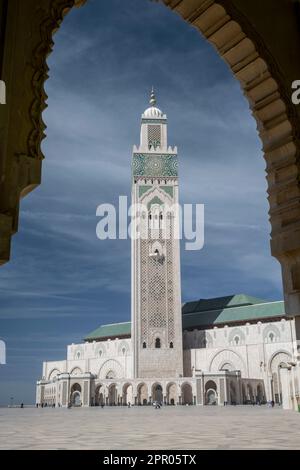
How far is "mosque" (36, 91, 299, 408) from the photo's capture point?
2645 centimetres

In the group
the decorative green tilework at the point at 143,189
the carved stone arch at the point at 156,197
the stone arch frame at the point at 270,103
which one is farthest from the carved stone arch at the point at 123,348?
the stone arch frame at the point at 270,103

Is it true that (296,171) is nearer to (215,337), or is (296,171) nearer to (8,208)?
(8,208)

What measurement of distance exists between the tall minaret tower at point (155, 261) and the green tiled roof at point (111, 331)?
13.3 ft

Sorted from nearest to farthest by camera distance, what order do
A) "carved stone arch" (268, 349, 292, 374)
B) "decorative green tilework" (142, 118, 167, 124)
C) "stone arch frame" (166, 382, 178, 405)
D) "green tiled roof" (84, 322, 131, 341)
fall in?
"carved stone arch" (268, 349, 292, 374) < "stone arch frame" (166, 382, 178, 405) < "decorative green tilework" (142, 118, 167, 124) < "green tiled roof" (84, 322, 131, 341)

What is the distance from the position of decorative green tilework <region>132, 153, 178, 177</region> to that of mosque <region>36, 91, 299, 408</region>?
0.20 feet

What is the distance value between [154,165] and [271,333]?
11862 millimetres

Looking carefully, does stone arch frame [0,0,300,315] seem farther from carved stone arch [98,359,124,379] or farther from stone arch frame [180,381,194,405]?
carved stone arch [98,359,124,379]

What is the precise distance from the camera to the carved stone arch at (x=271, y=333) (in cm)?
Result: 2678

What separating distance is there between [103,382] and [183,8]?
1060 inches

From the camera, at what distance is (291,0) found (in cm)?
284

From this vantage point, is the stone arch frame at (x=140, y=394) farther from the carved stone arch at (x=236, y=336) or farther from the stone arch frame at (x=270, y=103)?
the stone arch frame at (x=270, y=103)

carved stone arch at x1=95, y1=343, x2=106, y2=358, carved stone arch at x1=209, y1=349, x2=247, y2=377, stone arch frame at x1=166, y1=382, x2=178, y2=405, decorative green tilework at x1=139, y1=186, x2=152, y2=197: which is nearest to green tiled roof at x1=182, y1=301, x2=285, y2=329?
carved stone arch at x1=209, y1=349, x2=247, y2=377

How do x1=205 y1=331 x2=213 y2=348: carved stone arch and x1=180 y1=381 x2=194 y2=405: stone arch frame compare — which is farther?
x1=205 y1=331 x2=213 y2=348: carved stone arch
